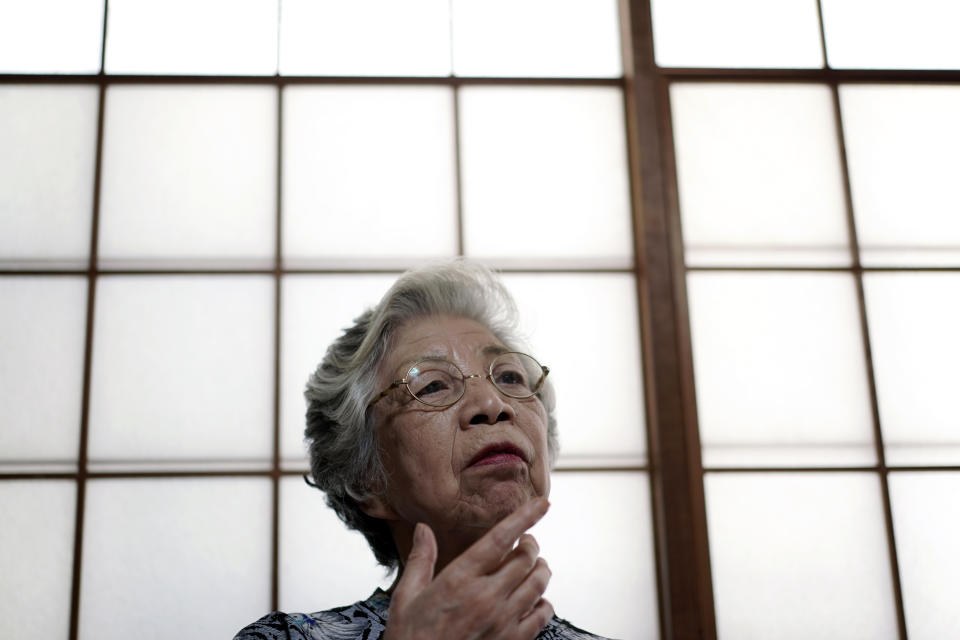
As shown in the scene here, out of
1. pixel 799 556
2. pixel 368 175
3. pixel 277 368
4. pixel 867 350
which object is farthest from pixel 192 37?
pixel 799 556

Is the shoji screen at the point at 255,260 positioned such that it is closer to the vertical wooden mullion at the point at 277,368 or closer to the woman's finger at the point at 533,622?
the vertical wooden mullion at the point at 277,368

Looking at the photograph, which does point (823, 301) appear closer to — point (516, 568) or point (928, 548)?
point (928, 548)

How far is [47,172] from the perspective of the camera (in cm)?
282

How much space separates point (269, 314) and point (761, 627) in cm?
176

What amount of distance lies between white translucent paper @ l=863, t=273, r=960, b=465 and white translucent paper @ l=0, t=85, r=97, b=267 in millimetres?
2560

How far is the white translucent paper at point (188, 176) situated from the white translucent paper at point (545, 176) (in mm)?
674

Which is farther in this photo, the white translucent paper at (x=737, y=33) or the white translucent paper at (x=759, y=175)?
the white translucent paper at (x=737, y=33)

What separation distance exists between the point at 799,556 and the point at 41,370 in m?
2.36

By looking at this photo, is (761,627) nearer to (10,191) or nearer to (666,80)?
(666,80)

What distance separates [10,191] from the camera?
279 cm

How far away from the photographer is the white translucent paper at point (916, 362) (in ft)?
9.05

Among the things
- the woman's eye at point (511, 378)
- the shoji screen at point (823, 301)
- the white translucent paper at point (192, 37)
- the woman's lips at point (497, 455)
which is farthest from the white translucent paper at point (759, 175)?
the white translucent paper at point (192, 37)

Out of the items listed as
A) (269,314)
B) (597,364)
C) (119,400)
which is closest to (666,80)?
(597,364)

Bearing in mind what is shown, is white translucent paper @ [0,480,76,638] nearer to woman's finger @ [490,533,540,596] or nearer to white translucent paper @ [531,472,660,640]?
white translucent paper @ [531,472,660,640]
